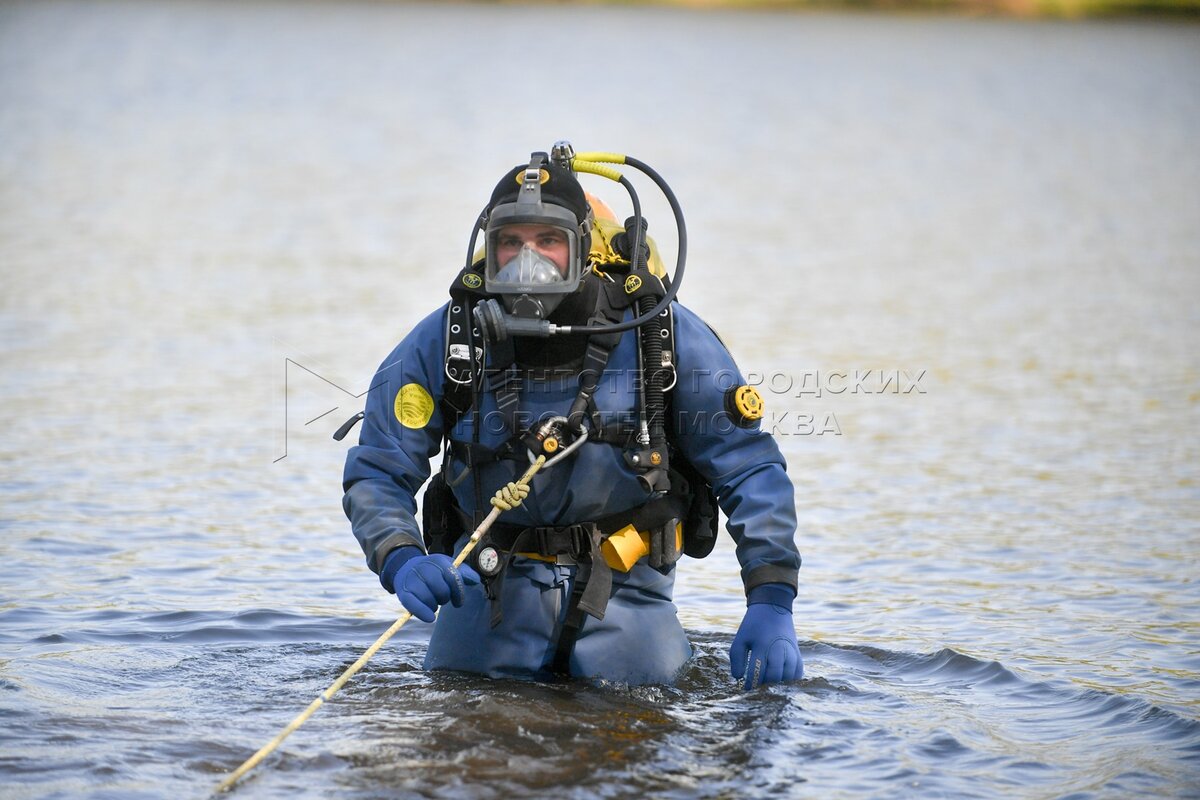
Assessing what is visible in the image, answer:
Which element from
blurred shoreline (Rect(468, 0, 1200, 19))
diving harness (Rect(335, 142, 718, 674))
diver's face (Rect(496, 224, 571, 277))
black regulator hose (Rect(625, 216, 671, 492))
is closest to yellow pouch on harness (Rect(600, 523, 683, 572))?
diving harness (Rect(335, 142, 718, 674))

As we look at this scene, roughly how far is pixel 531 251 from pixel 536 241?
Answer: 11cm

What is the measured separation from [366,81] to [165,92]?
5458mm

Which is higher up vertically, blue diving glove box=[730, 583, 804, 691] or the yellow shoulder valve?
the yellow shoulder valve

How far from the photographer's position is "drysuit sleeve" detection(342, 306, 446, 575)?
15.7 ft

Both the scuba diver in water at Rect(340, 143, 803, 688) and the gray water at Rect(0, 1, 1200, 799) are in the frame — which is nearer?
the gray water at Rect(0, 1, 1200, 799)

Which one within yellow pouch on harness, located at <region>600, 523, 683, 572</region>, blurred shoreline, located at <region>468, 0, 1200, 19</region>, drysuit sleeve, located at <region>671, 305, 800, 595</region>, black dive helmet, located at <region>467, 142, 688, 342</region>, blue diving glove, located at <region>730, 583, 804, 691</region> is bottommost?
blue diving glove, located at <region>730, 583, 804, 691</region>

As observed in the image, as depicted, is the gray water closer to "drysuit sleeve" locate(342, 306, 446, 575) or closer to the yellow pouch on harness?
the yellow pouch on harness

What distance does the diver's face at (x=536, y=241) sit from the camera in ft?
15.3

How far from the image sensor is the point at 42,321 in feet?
39.8


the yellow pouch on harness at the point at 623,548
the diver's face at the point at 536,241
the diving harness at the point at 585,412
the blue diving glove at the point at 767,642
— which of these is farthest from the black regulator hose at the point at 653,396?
the blue diving glove at the point at 767,642

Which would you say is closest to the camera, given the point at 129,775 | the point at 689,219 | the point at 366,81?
the point at 129,775

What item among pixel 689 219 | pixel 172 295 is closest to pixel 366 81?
pixel 689 219

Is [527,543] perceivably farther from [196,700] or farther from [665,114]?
[665,114]

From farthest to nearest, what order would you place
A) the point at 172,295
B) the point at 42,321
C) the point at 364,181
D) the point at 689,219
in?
the point at 364,181 < the point at 689,219 < the point at 172,295 < the point at 42,321
